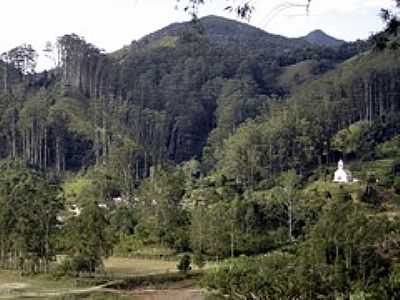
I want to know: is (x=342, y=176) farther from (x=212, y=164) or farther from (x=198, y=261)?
(x=212, y=164)

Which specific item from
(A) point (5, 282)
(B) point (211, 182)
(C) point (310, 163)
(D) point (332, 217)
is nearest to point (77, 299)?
(A) point (5, 282)

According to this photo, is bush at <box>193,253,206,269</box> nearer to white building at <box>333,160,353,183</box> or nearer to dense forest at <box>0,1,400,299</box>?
dense forest at <box>0,1,400,299</box>

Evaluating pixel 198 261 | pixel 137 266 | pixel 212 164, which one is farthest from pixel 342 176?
pixel 212 164

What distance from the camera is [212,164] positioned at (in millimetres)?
84250

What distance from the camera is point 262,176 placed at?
233 feet

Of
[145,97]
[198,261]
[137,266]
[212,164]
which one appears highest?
[145,97]

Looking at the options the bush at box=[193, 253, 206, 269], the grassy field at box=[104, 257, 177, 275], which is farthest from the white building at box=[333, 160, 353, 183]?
the bush at box=[193, 253, 206, 269]

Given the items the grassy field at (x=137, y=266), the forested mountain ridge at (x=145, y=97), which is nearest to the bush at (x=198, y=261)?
the grassy field at (x=137, y=266)

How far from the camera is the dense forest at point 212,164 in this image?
30953mm

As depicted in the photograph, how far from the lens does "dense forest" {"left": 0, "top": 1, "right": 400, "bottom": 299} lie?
31.0 m

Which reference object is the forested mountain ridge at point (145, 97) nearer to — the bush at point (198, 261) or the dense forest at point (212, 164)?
the dense forest at point (212, 164)

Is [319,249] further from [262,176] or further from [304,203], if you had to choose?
[262,176]

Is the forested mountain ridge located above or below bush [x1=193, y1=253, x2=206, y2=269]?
above

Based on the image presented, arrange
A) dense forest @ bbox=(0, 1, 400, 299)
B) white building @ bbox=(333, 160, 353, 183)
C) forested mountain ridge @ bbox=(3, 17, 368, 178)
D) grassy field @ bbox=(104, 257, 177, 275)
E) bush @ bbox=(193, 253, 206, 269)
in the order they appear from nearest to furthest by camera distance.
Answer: dense forest @ bbox=(0, 1, 400, 299) → bush @ bbox=(193, 253, 206, 269) → grassy field @ bbox=(104, 257, 177, 275) → white building @ bbox=(333, 160, 353, 183) → forested mountain ridge @ bbox=(3, 17, 368, 178)
